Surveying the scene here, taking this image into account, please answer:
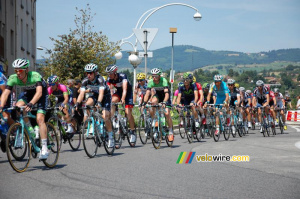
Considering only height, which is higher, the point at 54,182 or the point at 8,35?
the point at 8,35

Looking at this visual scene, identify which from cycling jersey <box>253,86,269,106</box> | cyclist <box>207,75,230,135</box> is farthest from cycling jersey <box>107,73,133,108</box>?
cycling jersey <box>253,86,269,106</box>

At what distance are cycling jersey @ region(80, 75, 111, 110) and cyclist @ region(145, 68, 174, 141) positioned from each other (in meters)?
1.89

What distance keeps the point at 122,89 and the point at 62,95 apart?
1599 millimetres

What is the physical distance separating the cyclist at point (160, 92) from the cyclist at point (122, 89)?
54cm

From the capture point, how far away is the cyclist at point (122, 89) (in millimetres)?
12366

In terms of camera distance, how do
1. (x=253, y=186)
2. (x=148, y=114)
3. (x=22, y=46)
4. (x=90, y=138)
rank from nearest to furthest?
(x=253, y=186), (x=90, y=138), (x=148, y=114), (x=22, y=46)

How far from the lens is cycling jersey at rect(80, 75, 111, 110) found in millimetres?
11055

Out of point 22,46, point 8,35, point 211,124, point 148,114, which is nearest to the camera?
point 148,114

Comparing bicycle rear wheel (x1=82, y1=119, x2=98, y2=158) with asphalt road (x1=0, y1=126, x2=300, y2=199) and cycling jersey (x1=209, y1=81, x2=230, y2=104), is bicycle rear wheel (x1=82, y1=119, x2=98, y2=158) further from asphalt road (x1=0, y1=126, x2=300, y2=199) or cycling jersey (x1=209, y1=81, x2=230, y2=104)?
cycling jersey (x1=209, y1=81, x2=230, y2=104)

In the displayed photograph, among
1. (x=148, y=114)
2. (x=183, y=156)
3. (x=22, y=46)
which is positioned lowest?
(x=183, y=156)

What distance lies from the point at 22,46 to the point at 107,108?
27.9 m

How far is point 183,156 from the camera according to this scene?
11047mm

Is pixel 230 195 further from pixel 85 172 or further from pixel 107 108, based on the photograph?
pixel 107 108

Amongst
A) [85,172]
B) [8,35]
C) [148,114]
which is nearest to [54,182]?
[85,172]
